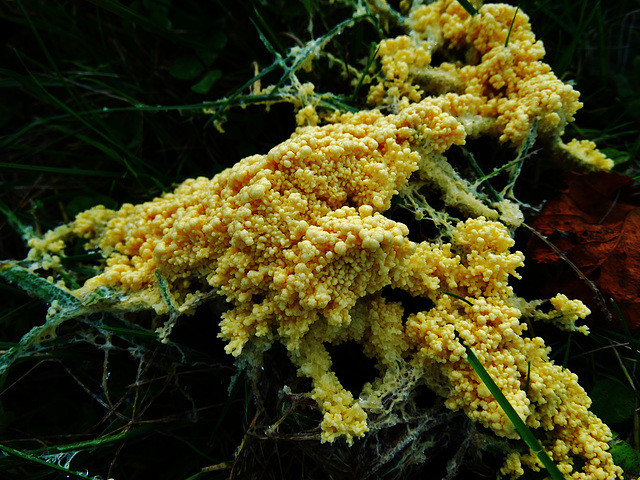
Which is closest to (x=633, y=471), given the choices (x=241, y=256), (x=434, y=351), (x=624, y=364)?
(x=624, y=364)

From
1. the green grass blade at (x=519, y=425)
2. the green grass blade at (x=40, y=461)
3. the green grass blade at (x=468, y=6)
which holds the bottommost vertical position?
the green grass blade at (x=40, y=461)

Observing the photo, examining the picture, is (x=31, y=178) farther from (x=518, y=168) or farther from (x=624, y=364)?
(x=624, y=364)

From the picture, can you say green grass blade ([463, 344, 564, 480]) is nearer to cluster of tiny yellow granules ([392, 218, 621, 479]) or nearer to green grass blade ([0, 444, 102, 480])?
cluster of tiny yellow granules ([392, 218, 621, 479])

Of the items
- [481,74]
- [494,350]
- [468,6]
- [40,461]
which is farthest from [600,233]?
[40,461]

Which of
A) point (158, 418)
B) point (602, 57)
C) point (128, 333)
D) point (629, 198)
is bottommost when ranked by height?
point (158, 418)

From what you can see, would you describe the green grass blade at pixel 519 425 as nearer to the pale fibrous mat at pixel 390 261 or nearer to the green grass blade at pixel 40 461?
the pale fibrous mat at pixel 390 261

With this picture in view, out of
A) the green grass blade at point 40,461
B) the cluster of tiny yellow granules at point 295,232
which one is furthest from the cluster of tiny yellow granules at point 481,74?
the green grass blade at point 40,461

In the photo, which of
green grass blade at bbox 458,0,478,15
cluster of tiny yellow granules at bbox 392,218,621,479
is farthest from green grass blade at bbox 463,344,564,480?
green grass blade at bbox 458,0,478,15
